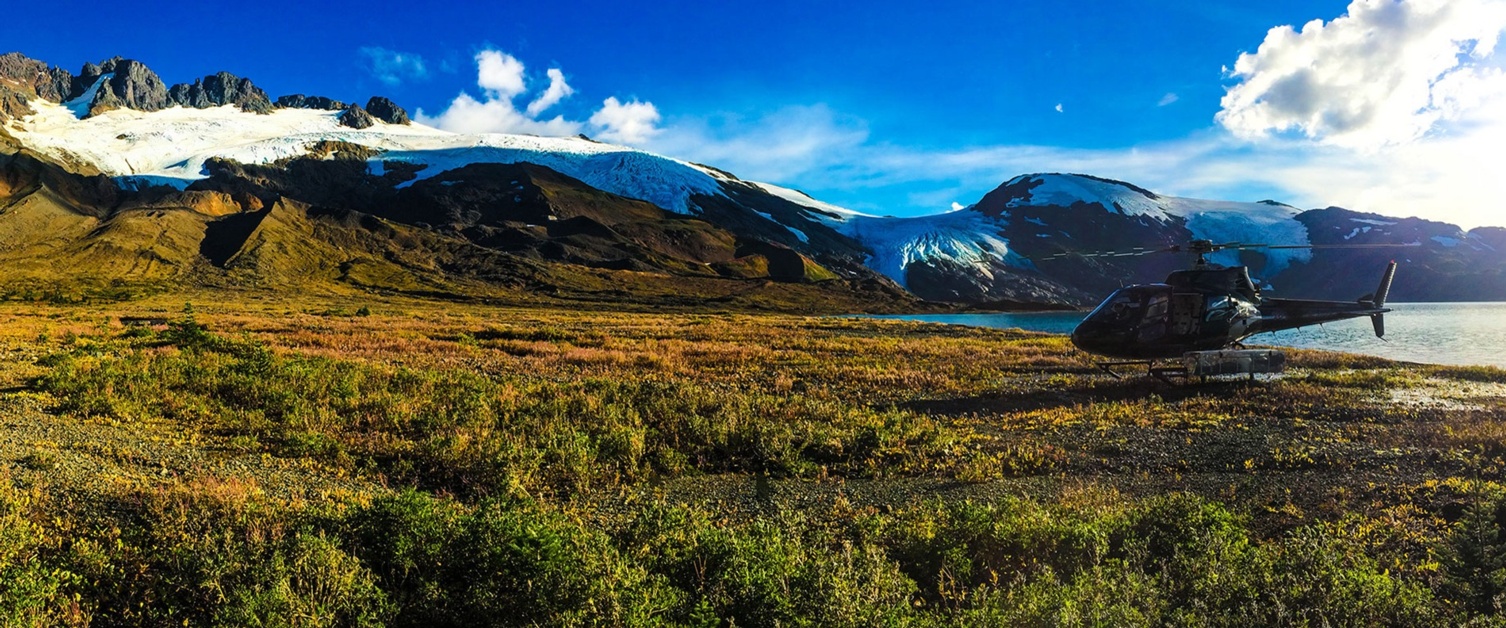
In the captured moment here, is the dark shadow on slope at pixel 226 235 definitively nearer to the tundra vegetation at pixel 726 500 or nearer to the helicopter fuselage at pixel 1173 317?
the tundra vegetation at pixel 726 500

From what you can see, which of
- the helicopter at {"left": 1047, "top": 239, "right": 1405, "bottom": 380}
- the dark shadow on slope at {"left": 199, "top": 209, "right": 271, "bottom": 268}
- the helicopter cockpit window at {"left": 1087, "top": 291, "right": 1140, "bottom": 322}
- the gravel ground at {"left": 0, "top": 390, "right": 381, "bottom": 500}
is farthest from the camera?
the dark shadow on slope at {"left": 199, "top": 209, "right": 271, "bottom": 268}

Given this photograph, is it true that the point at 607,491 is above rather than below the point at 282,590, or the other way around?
below

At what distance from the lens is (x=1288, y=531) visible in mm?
6883

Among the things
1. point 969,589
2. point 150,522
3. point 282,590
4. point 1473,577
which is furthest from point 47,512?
point 1473,577

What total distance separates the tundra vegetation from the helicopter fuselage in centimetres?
159

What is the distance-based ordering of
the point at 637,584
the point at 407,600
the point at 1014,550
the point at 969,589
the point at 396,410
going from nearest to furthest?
the point at 637,584 < the point at 407,600 < the point at 969,589 < the point at 1014,550 < the point at 396,410

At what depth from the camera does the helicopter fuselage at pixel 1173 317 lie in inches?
710

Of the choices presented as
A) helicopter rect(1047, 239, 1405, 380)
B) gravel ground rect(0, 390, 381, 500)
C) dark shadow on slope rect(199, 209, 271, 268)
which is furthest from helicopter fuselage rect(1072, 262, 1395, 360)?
dark shadow on slope rect(199, 209, 271, 268)

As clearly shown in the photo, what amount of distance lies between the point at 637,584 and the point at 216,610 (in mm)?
3040

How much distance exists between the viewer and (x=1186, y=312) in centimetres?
1808

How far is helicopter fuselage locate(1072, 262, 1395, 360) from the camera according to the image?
1803 cm

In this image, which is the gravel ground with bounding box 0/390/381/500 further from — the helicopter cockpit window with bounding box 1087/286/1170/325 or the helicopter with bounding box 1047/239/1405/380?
the helicopter cockpit window with bounding box 1087/286/1170/325

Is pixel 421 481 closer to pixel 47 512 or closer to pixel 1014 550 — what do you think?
pixel 47 512

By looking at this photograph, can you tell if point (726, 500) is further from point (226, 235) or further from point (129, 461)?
point (226, 235)
